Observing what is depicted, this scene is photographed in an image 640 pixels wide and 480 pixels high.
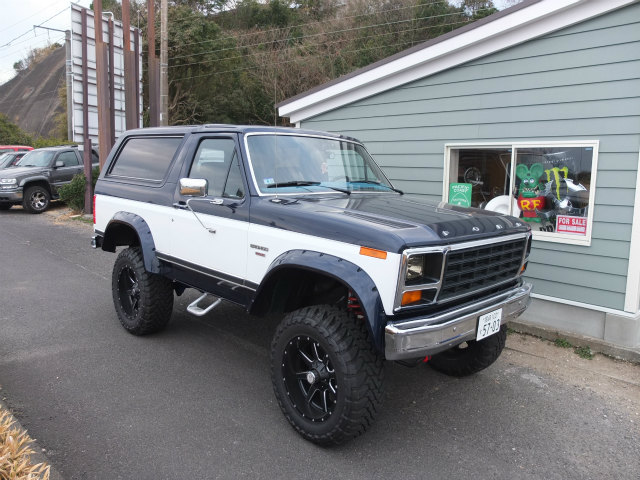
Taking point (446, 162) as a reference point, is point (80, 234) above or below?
below

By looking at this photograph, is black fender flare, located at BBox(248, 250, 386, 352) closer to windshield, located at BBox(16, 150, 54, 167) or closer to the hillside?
windshield, located at BBox(16, 150, 54, 167)

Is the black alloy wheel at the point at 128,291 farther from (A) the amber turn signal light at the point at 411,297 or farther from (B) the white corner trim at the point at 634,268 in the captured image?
(B) the white corner trim at the point at 634,268

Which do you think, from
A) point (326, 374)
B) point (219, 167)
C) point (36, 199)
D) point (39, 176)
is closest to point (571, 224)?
point (326, 374)

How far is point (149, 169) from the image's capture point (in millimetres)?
4973

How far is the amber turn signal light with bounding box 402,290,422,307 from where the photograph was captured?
2.90 meters

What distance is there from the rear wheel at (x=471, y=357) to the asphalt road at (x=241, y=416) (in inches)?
4.6

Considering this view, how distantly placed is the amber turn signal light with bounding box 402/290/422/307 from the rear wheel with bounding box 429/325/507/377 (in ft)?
4.09

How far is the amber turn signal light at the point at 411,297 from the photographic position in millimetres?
2902

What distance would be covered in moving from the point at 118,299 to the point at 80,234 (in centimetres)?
678

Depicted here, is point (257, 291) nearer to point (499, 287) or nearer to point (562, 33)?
point (499, 287)

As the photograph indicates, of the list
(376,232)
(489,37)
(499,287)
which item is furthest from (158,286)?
(489,37)

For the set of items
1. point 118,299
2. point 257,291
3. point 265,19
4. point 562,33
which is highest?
point 265,19

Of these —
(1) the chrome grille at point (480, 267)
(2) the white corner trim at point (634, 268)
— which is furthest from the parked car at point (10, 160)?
(2) the white corner trim at point (634, 268)

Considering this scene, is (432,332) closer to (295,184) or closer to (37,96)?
(295,184)
